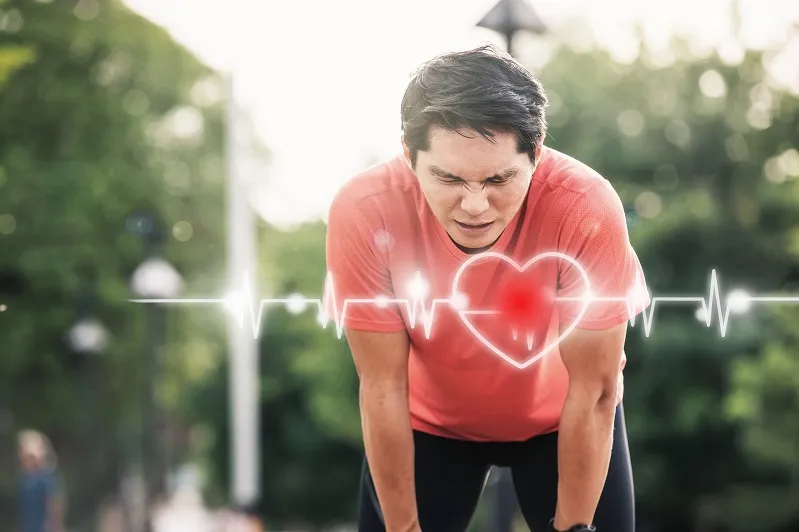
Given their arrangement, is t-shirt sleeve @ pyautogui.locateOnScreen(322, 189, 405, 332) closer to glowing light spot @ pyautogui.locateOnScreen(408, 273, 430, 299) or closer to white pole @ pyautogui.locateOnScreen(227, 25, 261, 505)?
glowing light spot @ pyautogui.locateOnScreen(408, 273, 430, 299)

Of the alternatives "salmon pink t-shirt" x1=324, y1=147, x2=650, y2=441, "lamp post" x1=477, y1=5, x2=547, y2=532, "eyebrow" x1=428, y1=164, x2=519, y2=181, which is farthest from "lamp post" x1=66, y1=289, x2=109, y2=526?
"eyebrow" x1=428, y1=164, x2=519, y2=181

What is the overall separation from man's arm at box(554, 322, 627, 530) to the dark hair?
0.52 meters

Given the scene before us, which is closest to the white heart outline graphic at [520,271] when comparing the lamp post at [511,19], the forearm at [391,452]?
the forearm at [391,452]

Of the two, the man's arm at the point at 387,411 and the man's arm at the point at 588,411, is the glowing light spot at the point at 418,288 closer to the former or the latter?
the man's arm at the point at 387,411

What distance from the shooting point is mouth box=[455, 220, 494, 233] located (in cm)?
299

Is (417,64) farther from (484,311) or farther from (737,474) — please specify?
(737,474)

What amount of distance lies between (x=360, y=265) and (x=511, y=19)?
4652mm

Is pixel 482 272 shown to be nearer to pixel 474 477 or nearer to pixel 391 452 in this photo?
pixel 391 452

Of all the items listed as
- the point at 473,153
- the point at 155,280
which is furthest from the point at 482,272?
the point at 155,280

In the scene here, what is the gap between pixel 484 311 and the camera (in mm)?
3234

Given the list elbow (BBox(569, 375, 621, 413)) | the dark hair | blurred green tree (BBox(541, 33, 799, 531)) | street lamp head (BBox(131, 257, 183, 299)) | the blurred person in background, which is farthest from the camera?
blurred green tree (BBox(541, 33, 799, 531))

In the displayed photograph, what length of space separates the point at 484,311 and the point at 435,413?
419mm

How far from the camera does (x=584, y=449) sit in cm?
314

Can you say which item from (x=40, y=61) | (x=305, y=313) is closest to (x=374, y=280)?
(x=40, y=61)
